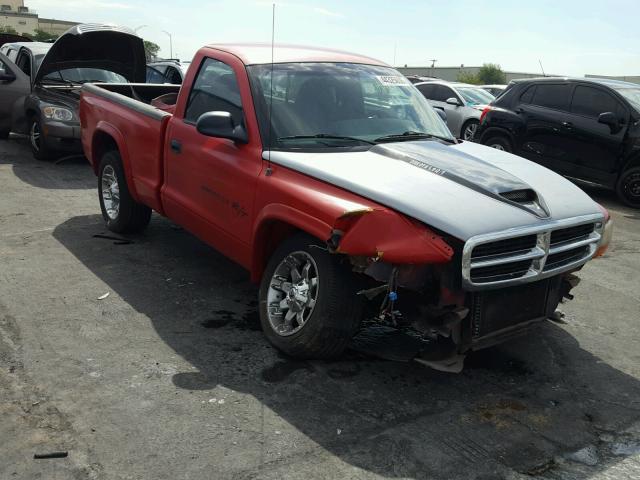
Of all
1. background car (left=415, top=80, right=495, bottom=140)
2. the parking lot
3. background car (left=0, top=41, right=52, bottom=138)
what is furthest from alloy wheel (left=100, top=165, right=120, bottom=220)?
background car (left=415, top=80, right=495, bottom=140)

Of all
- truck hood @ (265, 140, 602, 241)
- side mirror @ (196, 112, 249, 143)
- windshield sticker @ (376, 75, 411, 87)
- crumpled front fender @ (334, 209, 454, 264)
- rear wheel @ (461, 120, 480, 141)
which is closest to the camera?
crumpled front fender @ (334, 209, 454, 264)

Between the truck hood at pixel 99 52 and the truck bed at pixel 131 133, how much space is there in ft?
7.06

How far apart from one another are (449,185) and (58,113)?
7.85 m

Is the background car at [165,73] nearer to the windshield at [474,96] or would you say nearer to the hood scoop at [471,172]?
the windshield at [474,96]

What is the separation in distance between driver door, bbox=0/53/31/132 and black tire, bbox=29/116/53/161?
1.57 ft

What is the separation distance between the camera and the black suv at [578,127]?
9680 mm

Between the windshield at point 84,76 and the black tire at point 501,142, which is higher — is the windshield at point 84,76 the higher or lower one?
the higher one

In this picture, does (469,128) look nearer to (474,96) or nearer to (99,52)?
(474,96)

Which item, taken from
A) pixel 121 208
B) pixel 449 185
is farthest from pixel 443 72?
pixel 449 185

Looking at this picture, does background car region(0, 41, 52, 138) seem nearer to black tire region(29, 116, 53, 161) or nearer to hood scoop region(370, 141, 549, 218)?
black tire region(29, 116, 53, 161)

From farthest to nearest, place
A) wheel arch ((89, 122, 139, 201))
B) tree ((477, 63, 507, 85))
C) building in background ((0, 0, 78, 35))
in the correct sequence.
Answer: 1. building in background ((0, 0, 78, 35))
2. tree ((477, 63, 507, 85))
3. wheel arch ((89, 122, 139, 201))

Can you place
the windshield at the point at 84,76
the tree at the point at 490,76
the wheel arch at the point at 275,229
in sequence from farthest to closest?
the tree at the point at 490,76
the windshield at the point at 84,76
the wheel arch at the point at 275,229

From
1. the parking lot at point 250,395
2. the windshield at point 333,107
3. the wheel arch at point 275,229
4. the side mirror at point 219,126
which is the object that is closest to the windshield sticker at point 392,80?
the windshield at point 333,107

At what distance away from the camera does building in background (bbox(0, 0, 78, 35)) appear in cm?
11794
